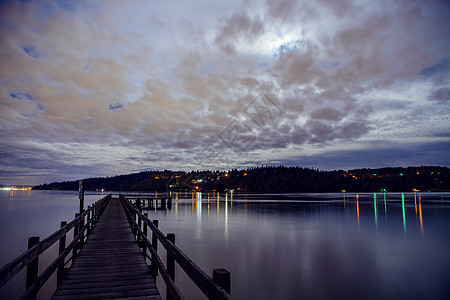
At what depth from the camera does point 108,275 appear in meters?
7.29

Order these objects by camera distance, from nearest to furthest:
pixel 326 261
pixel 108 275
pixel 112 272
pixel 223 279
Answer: pixel 223 279 → pixel 108 275 → pixel 112 272 → pixel 326 261

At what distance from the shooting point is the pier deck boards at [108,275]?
6.11 m

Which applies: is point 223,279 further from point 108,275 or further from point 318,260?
point 318,260

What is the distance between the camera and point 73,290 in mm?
6301

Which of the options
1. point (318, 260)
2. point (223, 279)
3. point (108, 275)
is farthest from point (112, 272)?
point (318, 260)

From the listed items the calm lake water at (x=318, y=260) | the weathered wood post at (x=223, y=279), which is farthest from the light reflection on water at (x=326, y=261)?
the weathered wood post at (x=223, y=279)

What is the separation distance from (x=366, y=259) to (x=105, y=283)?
16.7 m

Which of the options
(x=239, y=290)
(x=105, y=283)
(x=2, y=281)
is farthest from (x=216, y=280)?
(x=239, y=290)

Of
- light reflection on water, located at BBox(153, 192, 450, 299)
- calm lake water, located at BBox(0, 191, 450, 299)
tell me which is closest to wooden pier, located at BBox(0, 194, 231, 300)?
calm lake water, located at BBox(0, 191, 450, 299)

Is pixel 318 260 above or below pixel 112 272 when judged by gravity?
below

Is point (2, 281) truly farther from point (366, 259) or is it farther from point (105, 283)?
point (366, 259)

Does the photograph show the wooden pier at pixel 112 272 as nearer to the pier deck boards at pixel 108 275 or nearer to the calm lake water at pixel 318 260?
the pier deck boards at pixel 108 275

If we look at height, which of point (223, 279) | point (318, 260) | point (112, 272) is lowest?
point (318, 260)

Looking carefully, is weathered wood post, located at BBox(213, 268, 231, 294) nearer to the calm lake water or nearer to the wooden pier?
the wooden pier
